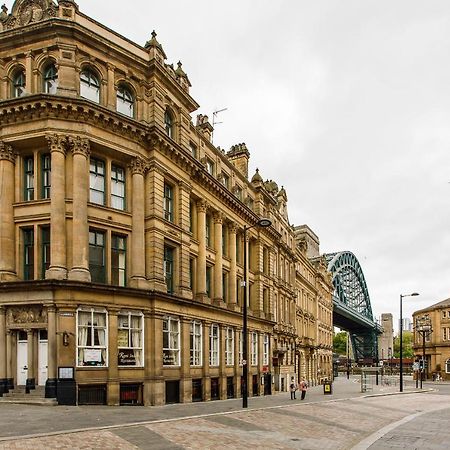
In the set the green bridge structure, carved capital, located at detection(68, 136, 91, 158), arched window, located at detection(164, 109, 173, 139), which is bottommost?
the green bridge structure

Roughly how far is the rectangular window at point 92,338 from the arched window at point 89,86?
A: 11.2m

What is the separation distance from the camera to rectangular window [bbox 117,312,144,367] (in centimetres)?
3078

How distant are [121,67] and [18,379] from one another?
677 inches

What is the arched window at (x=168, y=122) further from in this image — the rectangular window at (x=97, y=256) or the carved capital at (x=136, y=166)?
the rectangular window at (x=97, y=256)

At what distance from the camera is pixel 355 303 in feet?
564

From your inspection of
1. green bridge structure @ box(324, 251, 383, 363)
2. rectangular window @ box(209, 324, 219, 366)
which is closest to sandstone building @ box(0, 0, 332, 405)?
rectangular window @ box(209, 324, 219, 366)

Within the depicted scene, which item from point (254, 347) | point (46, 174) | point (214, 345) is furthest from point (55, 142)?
point (254, 347)

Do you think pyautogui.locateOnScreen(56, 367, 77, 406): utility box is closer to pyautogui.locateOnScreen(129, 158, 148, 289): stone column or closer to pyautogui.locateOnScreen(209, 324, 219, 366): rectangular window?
pyautogui.locateOnScreen(129, 158, 148, 289): stone column

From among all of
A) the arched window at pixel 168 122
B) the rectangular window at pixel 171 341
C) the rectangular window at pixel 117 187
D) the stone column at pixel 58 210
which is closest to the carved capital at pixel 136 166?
the rectangular window at pixel 117 187

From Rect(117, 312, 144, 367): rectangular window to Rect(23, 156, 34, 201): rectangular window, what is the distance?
7.74 m

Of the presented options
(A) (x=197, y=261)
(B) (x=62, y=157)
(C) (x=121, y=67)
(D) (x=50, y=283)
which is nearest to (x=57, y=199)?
(B) (x=62, y=157)

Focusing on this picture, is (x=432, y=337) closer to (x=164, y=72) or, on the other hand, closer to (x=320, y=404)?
(x=320, y=404)

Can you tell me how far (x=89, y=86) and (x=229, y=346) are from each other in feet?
74.2

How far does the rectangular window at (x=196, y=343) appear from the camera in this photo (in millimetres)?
37987
